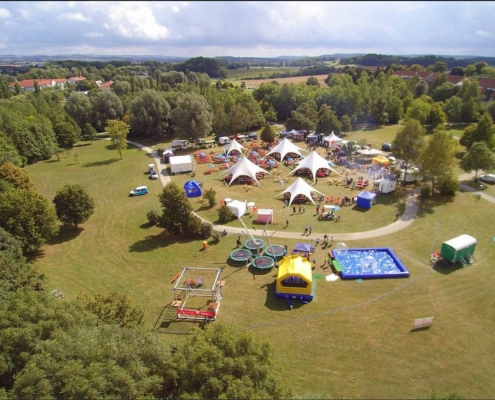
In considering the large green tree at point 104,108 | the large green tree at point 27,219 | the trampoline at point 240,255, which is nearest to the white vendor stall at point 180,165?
the large green tree at point 27,219

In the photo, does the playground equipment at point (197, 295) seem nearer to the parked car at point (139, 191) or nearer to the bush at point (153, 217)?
the bush at point (153, 217)

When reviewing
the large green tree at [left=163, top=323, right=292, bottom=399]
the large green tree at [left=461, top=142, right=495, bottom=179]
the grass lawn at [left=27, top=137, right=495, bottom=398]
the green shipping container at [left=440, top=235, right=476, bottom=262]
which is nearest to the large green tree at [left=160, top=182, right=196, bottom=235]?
the grass lawn at [left=27, top=137, right=495, bottom=398]

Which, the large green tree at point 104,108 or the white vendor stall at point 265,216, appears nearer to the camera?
the white vendor stall at point 265,216

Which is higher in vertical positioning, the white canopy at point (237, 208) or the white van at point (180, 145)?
the white canopy at point (237, 208)

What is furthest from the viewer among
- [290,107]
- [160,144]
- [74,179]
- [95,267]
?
[290,107]

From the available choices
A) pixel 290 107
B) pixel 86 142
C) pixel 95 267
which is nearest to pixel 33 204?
pixel 95 267

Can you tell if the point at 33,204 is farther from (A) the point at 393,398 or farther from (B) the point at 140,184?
(A) the point at 393,398

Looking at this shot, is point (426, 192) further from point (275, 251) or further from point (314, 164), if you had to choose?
point (275, 251)
